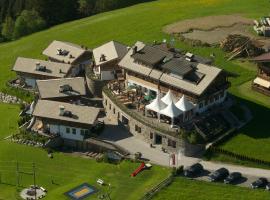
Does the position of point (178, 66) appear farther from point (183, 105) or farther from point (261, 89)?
point (261, 89)

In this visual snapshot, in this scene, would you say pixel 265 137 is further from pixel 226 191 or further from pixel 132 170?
pixel 132 170

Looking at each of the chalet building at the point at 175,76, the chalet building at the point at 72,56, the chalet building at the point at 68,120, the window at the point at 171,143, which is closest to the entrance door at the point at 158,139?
the window at the point at 171,143

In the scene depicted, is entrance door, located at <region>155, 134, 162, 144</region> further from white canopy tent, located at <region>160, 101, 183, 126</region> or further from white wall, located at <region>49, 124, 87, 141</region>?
white wall, located at <region>49, 124, 87, 141</region>

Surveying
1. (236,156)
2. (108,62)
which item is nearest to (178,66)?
(108,62)

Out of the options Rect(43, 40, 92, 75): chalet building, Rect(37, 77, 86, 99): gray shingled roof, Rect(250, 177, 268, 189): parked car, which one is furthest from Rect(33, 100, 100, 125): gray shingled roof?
Rect(250, 177, 268, 189): parked car

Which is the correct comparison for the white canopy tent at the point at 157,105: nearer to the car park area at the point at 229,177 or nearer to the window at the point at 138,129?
the window at the point at 138,129
